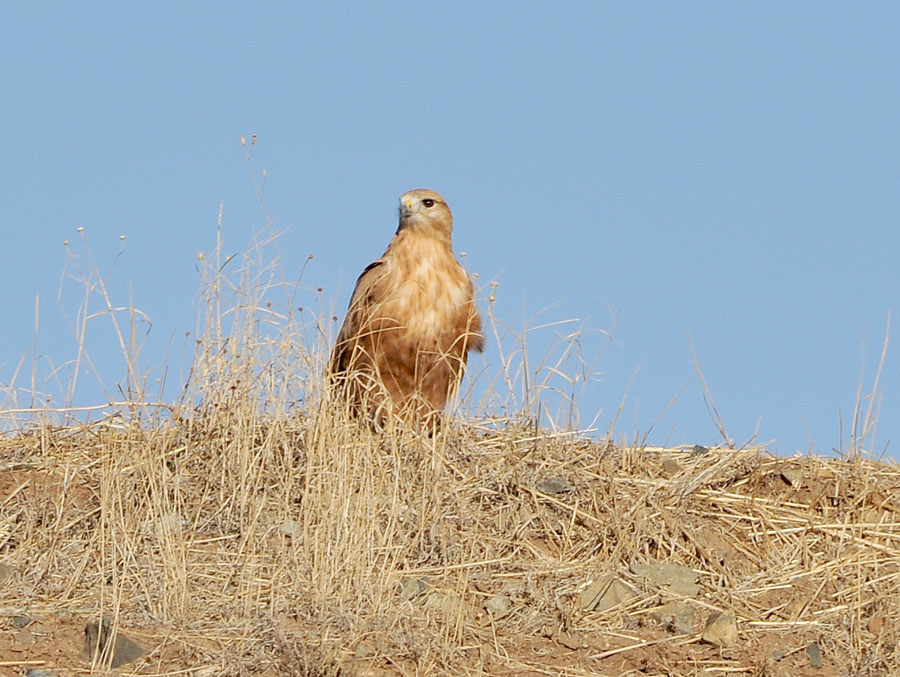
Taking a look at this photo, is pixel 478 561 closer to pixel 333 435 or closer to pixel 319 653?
pixel 333 435

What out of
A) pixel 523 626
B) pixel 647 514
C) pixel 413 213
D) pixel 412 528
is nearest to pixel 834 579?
pixel 647 514

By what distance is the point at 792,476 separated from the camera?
6594 millimetres

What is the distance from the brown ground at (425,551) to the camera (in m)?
4.93

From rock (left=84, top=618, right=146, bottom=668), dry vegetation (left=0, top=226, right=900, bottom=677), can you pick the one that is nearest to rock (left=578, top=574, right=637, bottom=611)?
dry vegetation (left=0, top=226, right=900, bottom=677)

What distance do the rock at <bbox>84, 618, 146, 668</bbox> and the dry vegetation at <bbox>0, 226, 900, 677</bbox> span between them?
0.04m

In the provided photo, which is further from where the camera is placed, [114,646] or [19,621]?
[19,621]

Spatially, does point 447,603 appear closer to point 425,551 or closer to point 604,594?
point 425,551

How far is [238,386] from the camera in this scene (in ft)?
21.2

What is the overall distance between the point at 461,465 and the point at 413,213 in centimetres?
196

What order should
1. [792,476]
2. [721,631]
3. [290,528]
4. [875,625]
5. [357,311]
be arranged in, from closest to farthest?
1. [721,631]
2. [875,625]
3. [290,528]
4. [792,476]
5. [357,311]

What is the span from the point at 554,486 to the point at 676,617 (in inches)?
43.9

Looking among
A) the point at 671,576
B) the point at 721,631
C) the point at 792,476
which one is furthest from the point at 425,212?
the point at 721,631

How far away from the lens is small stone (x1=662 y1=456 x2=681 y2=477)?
6.68 m

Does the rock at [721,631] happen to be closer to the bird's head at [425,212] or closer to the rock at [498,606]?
the rock at [498,606]
